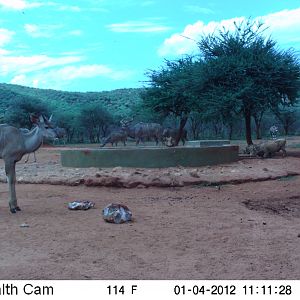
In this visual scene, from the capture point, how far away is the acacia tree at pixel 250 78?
70.6 ft

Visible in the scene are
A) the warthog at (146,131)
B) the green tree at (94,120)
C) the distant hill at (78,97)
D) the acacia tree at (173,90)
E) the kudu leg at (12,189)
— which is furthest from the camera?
the distant hill at (78,97)

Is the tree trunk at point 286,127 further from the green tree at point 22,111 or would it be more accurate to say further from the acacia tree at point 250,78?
the acacia tree at point 250,78

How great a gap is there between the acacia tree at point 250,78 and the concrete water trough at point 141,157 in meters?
6.02

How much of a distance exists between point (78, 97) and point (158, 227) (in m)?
65.9

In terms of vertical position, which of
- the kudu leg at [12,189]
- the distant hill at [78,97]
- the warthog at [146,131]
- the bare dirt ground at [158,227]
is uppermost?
the distant hill at [78,97]

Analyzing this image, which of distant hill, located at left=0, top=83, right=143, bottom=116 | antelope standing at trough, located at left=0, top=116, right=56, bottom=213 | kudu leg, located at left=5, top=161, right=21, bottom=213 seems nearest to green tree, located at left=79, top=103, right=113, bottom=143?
distant hill, located at left=0, top=83, right=143, bottom=116

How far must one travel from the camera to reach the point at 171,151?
50.3ft

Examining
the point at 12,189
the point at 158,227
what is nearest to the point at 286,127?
the point at 12,189

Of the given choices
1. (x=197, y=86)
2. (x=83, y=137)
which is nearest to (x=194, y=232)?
(x=197, y=86)

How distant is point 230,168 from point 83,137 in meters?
Result: 39.5

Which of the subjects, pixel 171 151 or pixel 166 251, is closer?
pixel 166 251

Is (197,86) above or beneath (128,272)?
above

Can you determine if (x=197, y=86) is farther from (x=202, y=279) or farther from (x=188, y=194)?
(x=202, y=279)

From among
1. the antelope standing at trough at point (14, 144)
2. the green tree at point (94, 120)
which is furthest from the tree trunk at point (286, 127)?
the antelope standing at trough at point (14, 144)
